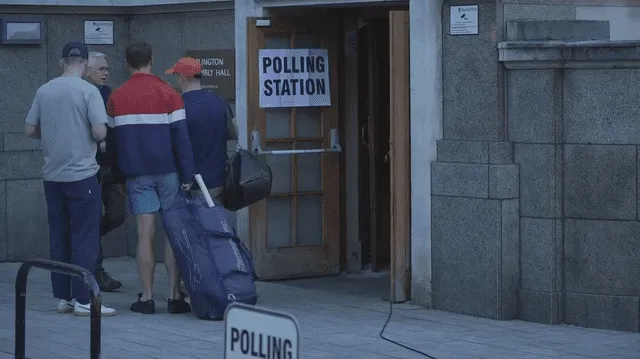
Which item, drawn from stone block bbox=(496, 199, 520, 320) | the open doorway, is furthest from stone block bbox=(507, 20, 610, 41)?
the open doorway

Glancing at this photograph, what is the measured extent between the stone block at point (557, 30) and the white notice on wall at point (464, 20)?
26 cm

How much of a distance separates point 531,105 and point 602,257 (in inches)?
45.9

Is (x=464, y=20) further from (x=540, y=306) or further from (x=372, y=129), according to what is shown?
(x=372, y=129)

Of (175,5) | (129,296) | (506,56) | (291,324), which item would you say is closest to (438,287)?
(506,56)

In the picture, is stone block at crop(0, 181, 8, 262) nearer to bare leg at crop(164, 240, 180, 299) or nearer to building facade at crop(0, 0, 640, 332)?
building facade at crop(0, 0, 640, 332)

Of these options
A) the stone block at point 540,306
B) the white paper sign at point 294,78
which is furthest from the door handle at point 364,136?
the stone block at point 540,306

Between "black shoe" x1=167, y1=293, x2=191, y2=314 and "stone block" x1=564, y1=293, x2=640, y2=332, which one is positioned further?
"black shoe" x1=167, y1=293, x2=191, y2=314

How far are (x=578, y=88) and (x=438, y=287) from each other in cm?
186

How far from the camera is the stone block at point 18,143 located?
14.0m

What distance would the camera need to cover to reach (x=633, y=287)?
9953 mm

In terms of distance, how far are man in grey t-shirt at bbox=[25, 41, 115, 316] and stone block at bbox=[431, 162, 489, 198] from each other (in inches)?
Answer: 96.2

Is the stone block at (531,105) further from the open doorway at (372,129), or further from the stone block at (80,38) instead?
the stone block at (80,38)

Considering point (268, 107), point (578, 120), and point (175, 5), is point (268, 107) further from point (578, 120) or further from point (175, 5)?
point (578, 120)

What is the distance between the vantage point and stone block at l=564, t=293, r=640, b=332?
9953 millimetres
